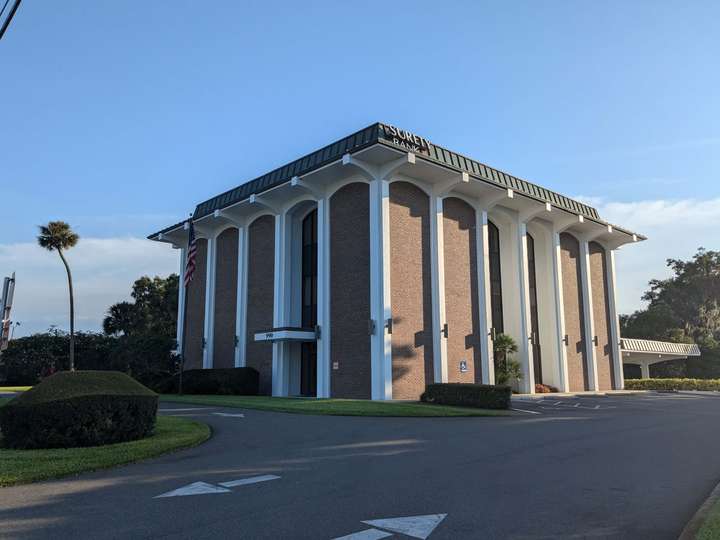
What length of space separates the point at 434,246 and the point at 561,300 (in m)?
13.1

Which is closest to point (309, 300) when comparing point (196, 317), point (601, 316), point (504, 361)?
point (196, 317)

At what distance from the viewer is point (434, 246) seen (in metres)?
29.1

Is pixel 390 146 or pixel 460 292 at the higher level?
pixel 390 146

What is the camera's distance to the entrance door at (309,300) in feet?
104

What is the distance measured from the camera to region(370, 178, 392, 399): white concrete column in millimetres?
25953

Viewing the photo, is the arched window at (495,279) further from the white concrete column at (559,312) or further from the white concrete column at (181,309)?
the white concrete column at (181,309)

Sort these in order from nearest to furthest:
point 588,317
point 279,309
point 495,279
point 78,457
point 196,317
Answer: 1. point 78,457
2. point 279,309
3. point 495,279
4. point 196,317
5. point 588,317

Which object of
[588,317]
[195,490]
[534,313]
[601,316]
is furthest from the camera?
[601,316]

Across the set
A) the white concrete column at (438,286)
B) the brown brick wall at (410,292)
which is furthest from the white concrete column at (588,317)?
the brown brick wall at (410,292)

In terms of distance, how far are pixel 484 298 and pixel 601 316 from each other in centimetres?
1565

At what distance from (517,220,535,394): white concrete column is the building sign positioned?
9570 millimetres

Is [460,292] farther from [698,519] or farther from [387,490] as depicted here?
[698,519]

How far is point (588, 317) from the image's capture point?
40.0 metres

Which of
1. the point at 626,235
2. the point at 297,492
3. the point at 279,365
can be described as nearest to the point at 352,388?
the point at 279,365
